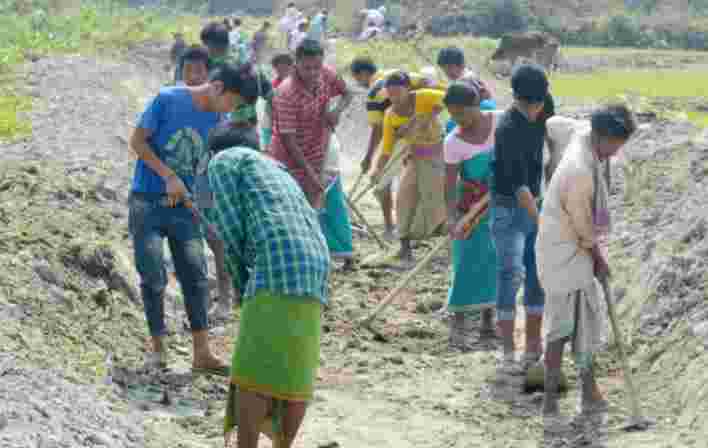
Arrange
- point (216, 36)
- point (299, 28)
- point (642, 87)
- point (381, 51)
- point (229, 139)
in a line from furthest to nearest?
1. point (381, 51)
2. point (299, 28)
3. point (642, 87)
4. point (216, 36)
5. point (229, 139)

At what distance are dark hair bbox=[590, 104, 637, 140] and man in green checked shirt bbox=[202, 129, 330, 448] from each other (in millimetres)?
1778

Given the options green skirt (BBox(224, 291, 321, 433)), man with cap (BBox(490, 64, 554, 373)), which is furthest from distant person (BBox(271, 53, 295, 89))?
green skirt (BBox(224, 291, 321, 433))

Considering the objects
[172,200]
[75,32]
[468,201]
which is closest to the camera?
[172,200]

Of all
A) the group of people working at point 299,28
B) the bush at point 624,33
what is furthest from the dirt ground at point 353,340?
the bush at point 624,33

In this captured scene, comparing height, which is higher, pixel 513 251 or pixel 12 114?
pixel 12 114

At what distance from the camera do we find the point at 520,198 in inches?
297

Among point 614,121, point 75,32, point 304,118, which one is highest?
point 75,32

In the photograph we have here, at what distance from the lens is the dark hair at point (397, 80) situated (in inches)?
424

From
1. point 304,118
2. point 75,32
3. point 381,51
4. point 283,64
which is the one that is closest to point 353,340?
point 304,118

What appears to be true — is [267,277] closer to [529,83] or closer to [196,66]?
[529,83]

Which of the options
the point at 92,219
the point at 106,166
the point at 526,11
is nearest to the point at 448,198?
the point at 92,219

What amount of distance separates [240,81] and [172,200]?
58.0 inches

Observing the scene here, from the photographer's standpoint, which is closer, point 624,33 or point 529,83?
point 529,83

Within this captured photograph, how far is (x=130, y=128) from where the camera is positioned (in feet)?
53.2
